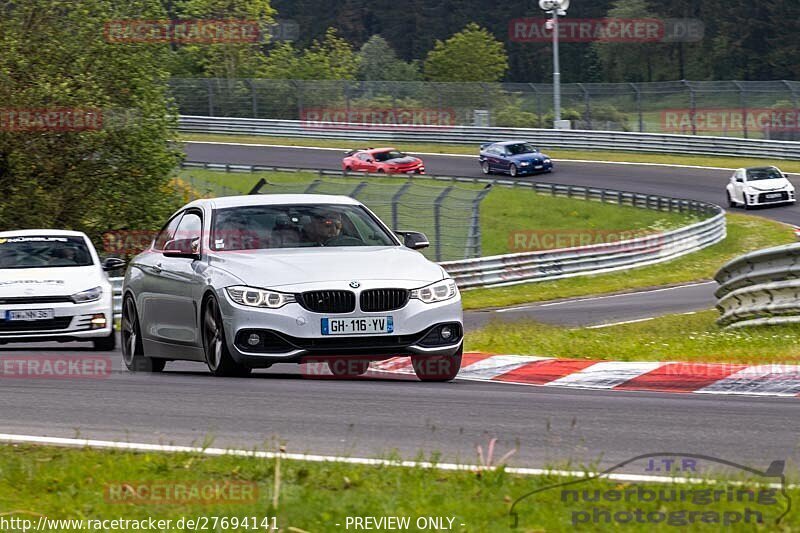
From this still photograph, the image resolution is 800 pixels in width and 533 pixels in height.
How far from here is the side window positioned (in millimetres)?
11734

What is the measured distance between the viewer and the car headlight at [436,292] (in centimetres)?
975

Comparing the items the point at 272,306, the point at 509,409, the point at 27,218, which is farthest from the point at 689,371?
the point at 27,218

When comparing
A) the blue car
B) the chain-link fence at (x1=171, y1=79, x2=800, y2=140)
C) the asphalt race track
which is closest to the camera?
the asphalt race track

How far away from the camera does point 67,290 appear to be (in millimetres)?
15367

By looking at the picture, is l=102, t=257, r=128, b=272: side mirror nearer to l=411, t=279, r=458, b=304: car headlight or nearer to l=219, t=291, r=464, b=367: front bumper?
l=219, t=291, r=464, b=367: front bumper

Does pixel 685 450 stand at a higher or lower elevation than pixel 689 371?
higher

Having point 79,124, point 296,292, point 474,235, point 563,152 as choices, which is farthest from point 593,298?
point 563,152

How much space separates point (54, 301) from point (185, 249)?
15.8 feet

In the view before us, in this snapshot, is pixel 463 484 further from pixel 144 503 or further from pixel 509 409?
Answer: pixel 509 409

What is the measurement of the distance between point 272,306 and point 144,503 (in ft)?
13.8

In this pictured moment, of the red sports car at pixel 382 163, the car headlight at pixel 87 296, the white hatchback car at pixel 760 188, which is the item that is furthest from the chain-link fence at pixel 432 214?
the red sports car at pixel 382 163

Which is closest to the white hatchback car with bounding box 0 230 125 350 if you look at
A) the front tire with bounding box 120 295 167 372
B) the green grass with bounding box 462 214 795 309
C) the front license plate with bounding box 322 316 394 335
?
the front tire with bounding box 120 295 167 372

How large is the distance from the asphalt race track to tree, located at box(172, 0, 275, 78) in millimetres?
79146

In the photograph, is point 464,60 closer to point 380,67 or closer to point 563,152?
point 380,67
